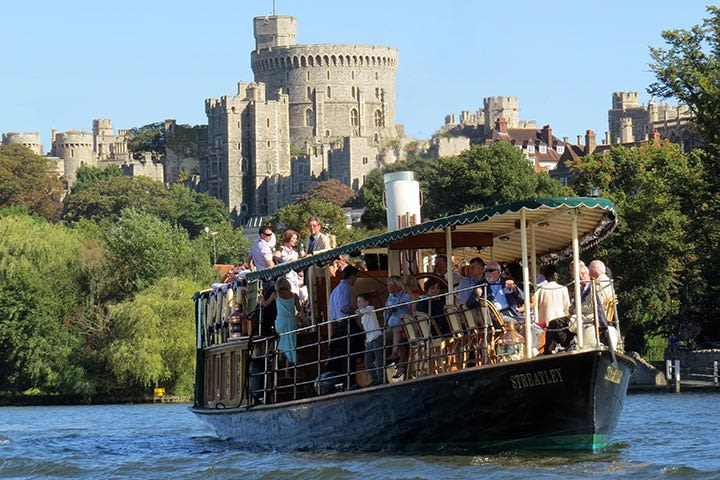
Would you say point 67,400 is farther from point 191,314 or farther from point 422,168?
point 422,168

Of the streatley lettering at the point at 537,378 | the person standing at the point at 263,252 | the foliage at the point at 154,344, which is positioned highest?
the foliage at the point at 154,344

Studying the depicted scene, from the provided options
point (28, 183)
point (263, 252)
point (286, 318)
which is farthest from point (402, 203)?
point (28, 183)

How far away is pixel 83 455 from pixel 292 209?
97.1 meters

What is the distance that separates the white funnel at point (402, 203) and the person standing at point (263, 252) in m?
2.63

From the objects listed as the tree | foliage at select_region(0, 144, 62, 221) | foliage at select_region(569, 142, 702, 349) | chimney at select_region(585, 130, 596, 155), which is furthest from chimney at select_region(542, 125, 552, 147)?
foliage at select_region(569, 142, 702, 349)

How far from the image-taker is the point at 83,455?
31.5 meters

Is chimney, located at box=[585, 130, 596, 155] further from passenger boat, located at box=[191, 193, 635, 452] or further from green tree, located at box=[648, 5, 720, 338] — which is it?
passenger boat, located at box=[191, 193, 635, 452]

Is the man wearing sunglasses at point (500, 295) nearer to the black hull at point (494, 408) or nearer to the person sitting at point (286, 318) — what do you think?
the black hull at point (494, 408)

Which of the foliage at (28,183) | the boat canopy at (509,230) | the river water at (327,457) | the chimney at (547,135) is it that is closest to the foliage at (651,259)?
the river water at (327,457)

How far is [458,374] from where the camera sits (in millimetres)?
23828

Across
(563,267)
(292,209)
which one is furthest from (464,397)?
(292,209)

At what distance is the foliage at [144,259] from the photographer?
69.7m

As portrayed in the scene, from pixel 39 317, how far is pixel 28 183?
11798 cm

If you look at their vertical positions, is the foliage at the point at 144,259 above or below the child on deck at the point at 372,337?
above
